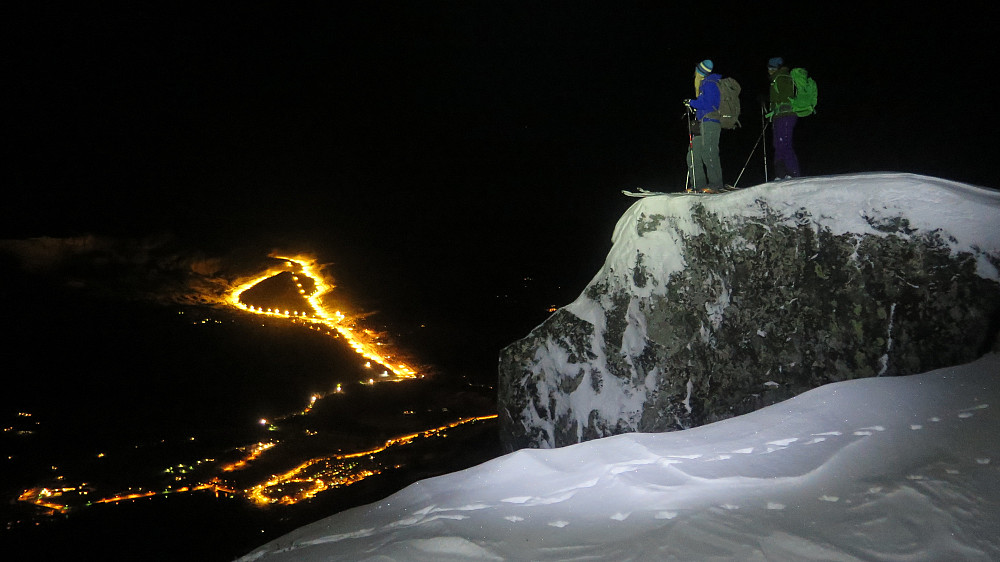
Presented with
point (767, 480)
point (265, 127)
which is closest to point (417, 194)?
point (265, 127)

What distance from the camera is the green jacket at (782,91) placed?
5.43 metres

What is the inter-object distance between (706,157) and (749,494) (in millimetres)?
4063

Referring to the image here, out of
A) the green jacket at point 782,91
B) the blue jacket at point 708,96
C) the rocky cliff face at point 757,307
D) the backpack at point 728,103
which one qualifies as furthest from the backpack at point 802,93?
the rocky cliff face at point 757,307

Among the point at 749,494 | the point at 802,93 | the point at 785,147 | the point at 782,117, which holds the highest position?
the point at 802,93

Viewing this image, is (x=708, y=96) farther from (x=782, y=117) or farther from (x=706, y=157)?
(x=782, y=117)

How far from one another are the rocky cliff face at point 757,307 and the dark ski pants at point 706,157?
540 mm

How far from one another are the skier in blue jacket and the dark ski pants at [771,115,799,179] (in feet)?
1.71

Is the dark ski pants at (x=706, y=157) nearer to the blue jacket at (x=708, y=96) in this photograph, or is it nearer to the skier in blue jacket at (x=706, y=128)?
the skier in blue jacket at (x=706, y=128)

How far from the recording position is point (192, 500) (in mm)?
6797

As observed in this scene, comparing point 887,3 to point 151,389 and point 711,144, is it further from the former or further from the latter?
point 151,389

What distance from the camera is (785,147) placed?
18.3 ft

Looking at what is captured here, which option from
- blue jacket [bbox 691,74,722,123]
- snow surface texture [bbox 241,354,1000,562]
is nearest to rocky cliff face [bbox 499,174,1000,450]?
snow surface texture [bbox 241,354,1000,562]

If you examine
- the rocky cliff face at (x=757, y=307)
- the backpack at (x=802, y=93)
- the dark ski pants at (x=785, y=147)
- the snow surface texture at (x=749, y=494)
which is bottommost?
the snow surface texture at (x=749, y=494)

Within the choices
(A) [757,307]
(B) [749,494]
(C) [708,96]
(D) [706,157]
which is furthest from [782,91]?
(B) [749,494]
